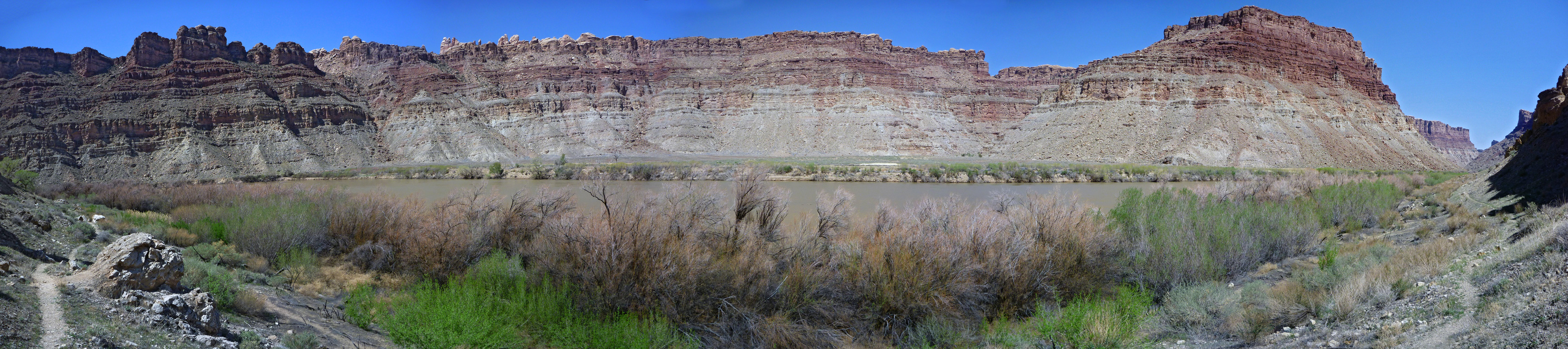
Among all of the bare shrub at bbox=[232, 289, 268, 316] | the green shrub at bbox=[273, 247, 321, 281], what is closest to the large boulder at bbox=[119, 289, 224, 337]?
the bare shrub at bbox=[232, 289, 268, 316]

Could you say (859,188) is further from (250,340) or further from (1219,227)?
(250,340)

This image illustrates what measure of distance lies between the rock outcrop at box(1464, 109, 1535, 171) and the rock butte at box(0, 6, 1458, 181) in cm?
459

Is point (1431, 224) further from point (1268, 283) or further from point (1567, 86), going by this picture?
point (1567, 86)

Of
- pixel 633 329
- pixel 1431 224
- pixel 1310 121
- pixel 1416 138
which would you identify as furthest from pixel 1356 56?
pixel 633 329

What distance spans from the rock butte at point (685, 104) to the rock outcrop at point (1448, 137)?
95949 mm

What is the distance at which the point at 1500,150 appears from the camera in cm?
6216

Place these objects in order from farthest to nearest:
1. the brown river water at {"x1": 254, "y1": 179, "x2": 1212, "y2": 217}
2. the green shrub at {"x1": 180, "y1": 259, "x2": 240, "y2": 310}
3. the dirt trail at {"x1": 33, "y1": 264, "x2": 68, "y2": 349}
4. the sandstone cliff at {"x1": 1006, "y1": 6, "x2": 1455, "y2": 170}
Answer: the sandstone cliff at {"x1": 1006, "y1": 6, "x2": 1455, "y2": 170}
the brown river water at {"x1": 254, "y1": 179, "x2": 1212, "y2": 217}
the green shrub at {"x1": 180, "y1": 259, "x2": 240, "y2": 310}
the dirt trail at {"x1": 33, "y1": 264, "x2": 68, "y2": 349}

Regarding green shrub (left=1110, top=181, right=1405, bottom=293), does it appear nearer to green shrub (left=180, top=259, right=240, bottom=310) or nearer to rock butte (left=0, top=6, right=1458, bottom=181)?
green shrub (left=180, top=259, right=240, bottom=310)

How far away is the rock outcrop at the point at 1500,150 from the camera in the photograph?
2872 cm

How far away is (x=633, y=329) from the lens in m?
9.12

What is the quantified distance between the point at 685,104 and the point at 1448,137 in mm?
206442

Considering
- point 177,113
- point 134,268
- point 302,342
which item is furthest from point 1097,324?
point 177,113

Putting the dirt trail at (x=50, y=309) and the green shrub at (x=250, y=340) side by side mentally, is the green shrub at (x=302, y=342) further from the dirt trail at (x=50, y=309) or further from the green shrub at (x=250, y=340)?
the dirt trail at (x=50, y=309)

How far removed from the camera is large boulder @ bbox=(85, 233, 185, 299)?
22.4 ft
